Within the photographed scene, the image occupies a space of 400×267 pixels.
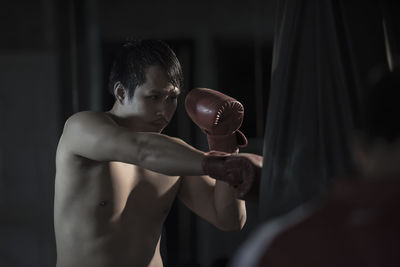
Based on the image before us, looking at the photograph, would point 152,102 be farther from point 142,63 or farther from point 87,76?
point 87,76

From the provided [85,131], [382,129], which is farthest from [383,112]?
[85,131]

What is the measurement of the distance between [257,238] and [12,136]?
197 cm

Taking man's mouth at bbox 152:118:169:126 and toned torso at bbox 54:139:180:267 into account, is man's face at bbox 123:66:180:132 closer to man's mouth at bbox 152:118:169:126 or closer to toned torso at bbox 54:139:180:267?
man's mouth at bbox 152:118:169:126

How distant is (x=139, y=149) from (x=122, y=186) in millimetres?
380

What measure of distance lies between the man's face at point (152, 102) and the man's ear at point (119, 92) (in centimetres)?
4

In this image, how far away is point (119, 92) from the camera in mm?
1734

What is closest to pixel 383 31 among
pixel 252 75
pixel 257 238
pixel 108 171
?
pixel 257 238

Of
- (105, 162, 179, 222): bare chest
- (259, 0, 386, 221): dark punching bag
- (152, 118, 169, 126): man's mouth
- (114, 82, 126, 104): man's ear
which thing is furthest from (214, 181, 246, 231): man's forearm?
(259, 0, 386, 221): dark punching bag

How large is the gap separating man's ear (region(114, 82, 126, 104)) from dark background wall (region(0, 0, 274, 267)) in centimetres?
66

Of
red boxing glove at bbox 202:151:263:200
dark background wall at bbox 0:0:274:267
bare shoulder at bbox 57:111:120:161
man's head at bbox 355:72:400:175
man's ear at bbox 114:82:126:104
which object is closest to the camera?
man's head at bbox 355:72:400:175

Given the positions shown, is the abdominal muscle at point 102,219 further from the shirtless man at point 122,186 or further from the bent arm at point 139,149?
the bent arm at point 139,149

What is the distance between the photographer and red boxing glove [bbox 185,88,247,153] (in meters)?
1.62

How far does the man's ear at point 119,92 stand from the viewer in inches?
67.8

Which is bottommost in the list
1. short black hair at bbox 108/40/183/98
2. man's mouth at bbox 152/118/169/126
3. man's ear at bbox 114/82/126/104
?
man's mouth at bbox 152/118/169/126
